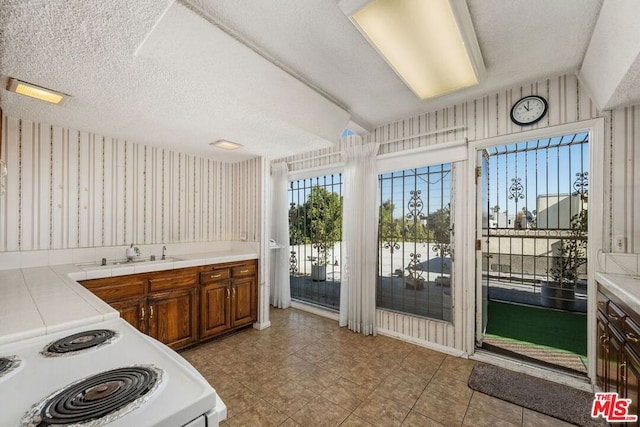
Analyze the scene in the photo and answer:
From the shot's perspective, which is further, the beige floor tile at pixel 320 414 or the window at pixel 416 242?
the window at pixel 416 242

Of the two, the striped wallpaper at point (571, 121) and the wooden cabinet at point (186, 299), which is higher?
the striped wallpaper at point (571, 121)

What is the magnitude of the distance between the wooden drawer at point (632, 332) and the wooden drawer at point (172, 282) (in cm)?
323

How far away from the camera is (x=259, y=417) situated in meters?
1.86

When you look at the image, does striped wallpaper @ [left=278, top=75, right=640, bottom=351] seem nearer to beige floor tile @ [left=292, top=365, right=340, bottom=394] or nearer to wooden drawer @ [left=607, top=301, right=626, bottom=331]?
wooden drawer @ [left=607, top=301, right=626, bottom=331]

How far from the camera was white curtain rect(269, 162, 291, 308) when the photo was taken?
13.7 feet

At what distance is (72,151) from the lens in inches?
104

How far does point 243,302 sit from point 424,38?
3.11 metres

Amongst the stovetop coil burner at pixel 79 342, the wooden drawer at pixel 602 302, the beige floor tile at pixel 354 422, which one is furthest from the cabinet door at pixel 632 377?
the stovetop coil burner at pixel 79 342

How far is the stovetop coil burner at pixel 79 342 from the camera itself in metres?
0.92

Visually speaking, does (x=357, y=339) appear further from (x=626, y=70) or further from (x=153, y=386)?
(x=626, y=70)

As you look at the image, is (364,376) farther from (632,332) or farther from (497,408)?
(632,332)

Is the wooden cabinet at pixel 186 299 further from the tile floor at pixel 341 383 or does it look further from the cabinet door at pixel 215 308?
the tile floor at pixel 341 383

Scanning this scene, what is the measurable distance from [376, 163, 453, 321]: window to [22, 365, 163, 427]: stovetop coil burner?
2.77 metres

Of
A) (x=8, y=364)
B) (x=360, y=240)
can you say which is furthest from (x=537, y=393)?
(x=8, y=364)
